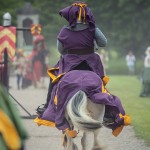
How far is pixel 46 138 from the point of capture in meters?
9.97

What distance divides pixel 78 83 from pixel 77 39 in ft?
2.57

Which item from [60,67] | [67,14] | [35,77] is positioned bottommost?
[35,77]

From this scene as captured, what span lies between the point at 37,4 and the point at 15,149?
165ft

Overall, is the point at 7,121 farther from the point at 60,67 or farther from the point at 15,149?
the point at 60,67

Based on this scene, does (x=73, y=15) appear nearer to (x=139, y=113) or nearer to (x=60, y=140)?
(x=60, y=140)

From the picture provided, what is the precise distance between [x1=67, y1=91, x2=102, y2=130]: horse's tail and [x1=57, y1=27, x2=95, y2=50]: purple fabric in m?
0.91

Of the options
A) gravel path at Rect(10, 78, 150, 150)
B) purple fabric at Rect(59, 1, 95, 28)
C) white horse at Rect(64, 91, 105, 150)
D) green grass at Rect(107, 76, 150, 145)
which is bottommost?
green grass at Rect(107, 76, 150, 145)

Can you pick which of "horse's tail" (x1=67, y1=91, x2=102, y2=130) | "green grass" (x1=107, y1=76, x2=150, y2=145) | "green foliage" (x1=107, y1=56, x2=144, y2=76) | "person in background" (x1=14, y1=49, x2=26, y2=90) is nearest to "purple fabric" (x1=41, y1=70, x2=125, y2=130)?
"horse's tail" (x1=67, y1=91, x2=102, y2=130)

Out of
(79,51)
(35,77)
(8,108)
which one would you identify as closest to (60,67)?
(79,51)

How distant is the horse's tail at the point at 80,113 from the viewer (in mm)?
6684

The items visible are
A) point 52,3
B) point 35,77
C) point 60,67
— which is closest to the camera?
point 60,67

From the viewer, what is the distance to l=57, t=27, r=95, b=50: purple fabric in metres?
7.93

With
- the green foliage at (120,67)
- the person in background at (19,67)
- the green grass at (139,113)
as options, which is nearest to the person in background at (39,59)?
the person in background at (19,67)

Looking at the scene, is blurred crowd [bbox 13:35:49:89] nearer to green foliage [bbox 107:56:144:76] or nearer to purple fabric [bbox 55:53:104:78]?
purple fabric [bbox 55:53:104:78]
